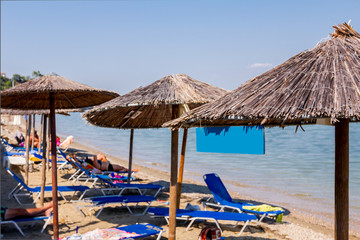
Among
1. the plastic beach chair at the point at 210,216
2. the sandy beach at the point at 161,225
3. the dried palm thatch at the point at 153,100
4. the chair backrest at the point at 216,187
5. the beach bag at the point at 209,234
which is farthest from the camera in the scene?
the chair backrest at the point at 216,187

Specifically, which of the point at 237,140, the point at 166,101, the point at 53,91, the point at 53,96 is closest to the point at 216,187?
the point at 237,140

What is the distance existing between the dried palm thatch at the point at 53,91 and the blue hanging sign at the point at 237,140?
1.91 metres

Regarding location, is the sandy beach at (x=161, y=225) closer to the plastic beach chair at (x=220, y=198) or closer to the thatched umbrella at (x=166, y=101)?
the plastic beach chair at (x=220, y=198)

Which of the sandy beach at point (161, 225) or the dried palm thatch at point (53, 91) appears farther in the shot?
the sandy beach at point (161, 225)

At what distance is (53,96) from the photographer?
5121 millimetres

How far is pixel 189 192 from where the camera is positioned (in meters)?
9.02

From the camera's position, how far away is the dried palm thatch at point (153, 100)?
15.5 feet

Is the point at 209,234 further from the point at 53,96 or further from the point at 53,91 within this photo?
the point at 53,96

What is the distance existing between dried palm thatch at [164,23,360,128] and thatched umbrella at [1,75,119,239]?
1840mm

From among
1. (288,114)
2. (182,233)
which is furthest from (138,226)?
(288,114)

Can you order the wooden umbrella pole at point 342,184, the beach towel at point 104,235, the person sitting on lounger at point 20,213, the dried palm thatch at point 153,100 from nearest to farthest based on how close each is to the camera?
the wooden umbrella pole at point 342,184
the beach towel at point 104,235
the dried palm thatch at point 153,100
the person sitting on lounger at point 20,213

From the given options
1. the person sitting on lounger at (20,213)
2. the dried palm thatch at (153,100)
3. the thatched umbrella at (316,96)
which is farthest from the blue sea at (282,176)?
the person sitting on lounger at (20,213)

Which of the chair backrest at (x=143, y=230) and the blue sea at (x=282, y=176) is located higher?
the chair backrest at (x=143, y=230)

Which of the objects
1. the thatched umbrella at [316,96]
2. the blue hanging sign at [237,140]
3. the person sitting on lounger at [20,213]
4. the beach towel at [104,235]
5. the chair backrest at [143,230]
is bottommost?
the chair backrest at [143,230]
